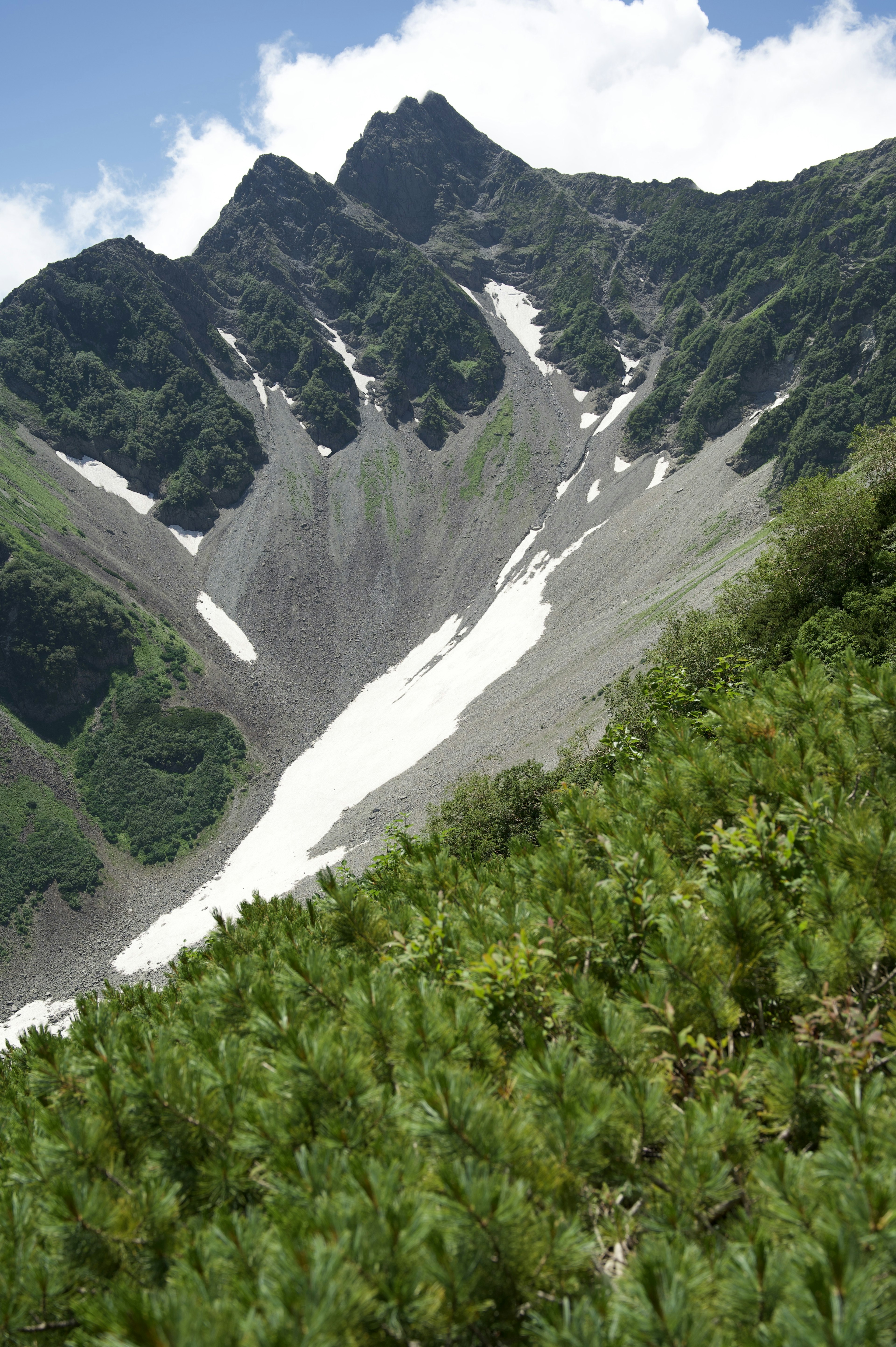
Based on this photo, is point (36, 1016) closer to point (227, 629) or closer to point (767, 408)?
point (227, 629)

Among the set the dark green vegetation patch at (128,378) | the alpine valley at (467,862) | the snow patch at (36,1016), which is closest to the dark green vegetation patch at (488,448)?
the alpine valley at (467,862)

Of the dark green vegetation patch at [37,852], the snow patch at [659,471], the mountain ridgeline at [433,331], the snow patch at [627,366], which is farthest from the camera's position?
the snow patch at [627,366]

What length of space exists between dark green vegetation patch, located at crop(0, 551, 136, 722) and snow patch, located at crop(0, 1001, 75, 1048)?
4588 centimetres

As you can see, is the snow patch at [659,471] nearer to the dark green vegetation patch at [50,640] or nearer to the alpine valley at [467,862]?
the alpine valley at [467,862]

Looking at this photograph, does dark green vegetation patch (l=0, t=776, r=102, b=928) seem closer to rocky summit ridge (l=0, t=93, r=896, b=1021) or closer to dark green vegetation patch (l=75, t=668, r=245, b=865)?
rocky summit ridge (l=0, t=93, r=896, b=1021)

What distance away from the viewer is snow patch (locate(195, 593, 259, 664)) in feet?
369

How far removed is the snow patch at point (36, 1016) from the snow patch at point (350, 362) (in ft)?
488

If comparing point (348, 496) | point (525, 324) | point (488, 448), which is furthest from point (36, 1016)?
point (525, 324)

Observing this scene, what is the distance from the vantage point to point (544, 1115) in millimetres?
3684

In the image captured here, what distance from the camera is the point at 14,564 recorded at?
99.3m

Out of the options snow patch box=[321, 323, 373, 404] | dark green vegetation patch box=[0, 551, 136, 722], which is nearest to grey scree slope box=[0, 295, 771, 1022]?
snow patch box=[321, 323, 373, 404]

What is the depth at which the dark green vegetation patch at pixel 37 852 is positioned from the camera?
7381 centimetres

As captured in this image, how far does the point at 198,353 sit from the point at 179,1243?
635 ft

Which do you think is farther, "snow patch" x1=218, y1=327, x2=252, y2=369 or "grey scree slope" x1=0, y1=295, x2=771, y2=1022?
"snow patch" x1=218, y1=327, x2=252, y2=369
